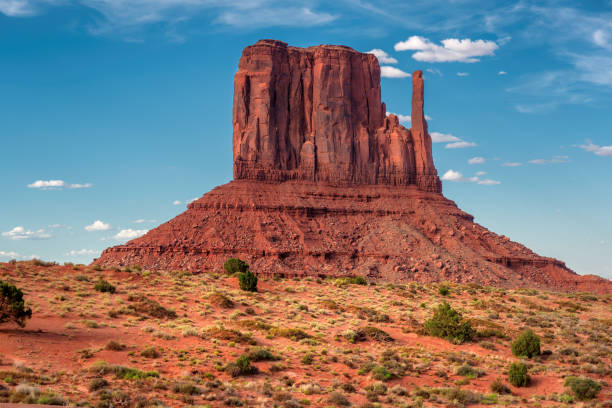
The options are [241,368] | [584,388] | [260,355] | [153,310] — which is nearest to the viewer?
[584,388]

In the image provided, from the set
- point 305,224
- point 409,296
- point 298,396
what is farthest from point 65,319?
point 305,224

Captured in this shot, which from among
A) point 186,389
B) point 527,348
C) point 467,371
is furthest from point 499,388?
point 186,389

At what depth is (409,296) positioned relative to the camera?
48.2 metres

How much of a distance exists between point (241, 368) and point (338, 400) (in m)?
4.73

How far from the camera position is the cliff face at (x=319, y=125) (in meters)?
96.2

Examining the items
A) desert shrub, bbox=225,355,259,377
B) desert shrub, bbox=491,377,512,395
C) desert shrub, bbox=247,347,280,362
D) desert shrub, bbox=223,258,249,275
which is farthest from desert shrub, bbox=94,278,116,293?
desert shrub, bbox=491,377,512,395

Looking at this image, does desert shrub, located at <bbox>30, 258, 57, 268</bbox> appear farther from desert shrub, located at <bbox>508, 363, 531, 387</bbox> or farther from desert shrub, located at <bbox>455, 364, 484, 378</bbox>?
desert shrub, located at <bbox>508, 363, 531, 387</bbox>

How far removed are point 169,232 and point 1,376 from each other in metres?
61.2

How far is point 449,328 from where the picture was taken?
32.8 m

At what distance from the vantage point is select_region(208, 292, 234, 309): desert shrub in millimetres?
36312

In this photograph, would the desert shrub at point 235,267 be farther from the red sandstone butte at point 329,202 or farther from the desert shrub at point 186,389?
the desert shrub at point 186,389

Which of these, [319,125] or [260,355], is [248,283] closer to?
[260,355]

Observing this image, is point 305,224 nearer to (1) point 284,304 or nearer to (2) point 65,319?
(1) point 284,304

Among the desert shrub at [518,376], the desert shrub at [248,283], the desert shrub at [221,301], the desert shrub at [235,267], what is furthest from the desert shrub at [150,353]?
the desert shrub at [235,267]
